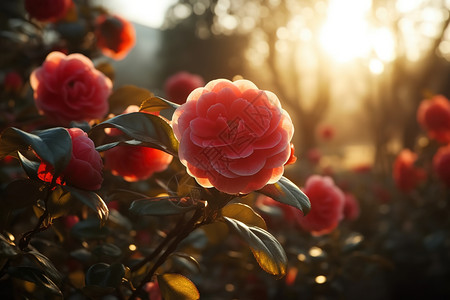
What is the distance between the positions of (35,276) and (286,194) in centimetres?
42

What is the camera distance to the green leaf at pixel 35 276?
25.4 inches

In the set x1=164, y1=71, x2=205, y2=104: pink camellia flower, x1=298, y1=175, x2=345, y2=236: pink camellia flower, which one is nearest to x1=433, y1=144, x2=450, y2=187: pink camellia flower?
x1=298, y1=175, x2=345, y2=236: pink camellia flower

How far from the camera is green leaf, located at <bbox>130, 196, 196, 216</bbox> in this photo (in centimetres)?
70

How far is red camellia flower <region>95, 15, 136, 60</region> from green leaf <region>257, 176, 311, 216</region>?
1139mm

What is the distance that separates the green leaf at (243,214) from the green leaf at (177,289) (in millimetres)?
154

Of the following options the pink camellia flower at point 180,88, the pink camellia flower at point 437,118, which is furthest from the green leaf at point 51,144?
the pink camellia flower at point 437,118

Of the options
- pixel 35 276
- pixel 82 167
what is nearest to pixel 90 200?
pixel 82 167

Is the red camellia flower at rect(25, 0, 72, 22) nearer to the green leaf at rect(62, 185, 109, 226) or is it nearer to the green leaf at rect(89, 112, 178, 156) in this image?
the green leaf at rect(89, 112, 178, 156)

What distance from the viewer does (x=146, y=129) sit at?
70cm

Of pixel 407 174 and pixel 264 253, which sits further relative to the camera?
pixel 407 174

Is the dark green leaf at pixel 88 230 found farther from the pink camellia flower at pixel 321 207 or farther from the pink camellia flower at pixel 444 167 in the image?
the pink camellia flower at pixel 444 167

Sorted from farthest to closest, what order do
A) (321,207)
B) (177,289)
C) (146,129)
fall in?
(321,207), (177,289), (146,129)

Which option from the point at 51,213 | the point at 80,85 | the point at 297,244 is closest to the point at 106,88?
the point at 80,85

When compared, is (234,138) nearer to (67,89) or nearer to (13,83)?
(67,89)
